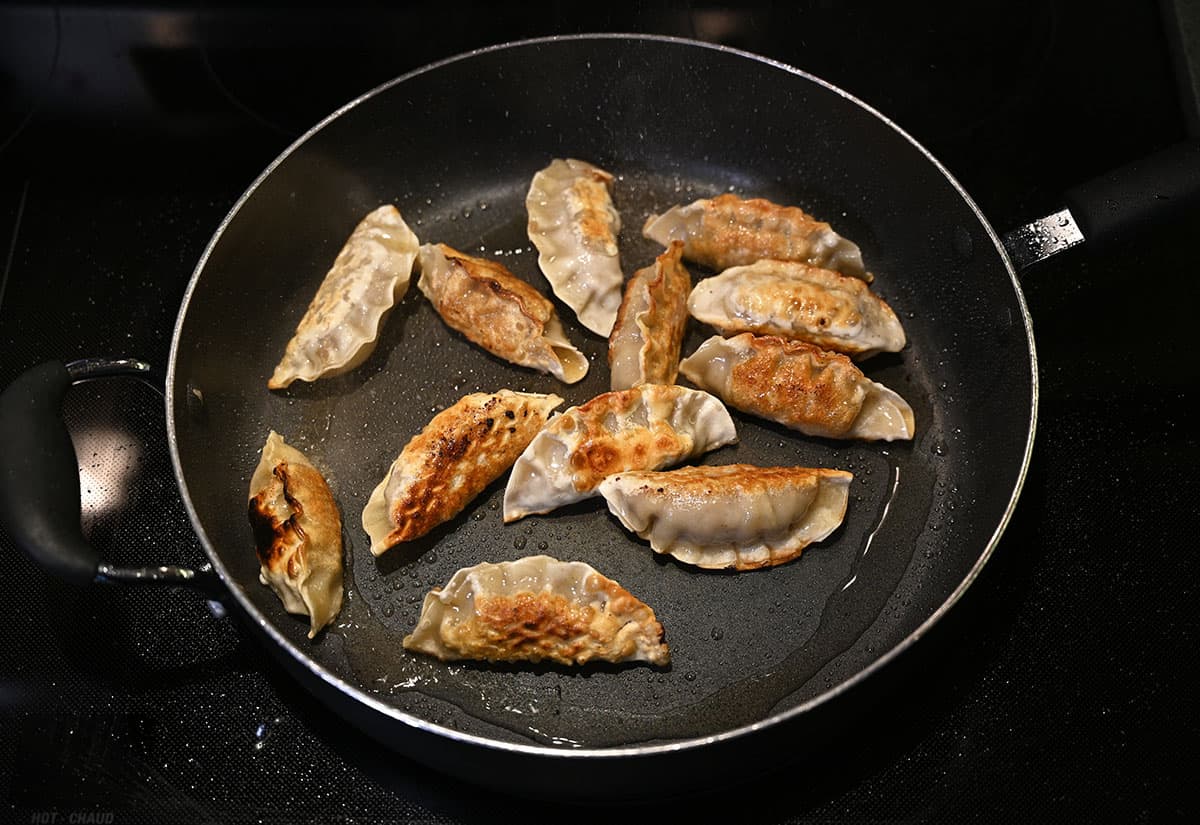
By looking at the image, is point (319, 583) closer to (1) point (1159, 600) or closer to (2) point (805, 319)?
(2) point (805, 319)

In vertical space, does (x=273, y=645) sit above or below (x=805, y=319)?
above

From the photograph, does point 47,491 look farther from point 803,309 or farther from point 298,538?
point 803,309

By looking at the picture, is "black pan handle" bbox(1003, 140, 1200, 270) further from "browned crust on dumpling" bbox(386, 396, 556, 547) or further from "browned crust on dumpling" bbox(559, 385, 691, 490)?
"browned crust on dumpling" bbox(386, 396, 556, 547)

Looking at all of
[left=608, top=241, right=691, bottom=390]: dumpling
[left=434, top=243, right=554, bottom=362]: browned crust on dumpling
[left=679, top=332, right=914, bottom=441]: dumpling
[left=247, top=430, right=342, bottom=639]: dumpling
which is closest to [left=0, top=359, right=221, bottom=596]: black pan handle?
[left=247, top=430, right=342, bottom=639]: dumpling

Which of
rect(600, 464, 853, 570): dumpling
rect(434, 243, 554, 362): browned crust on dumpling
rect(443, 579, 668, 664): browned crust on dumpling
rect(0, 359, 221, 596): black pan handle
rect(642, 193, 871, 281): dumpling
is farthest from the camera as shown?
rect(642, 193, 871, 281): dumpling

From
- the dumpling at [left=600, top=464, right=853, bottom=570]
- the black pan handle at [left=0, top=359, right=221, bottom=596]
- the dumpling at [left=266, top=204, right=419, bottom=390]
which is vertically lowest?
the dumpling at [left=600, top=464, right=853, bottom=570]

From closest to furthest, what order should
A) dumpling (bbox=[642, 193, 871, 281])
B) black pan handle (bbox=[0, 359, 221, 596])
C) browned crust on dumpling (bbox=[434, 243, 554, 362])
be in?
1. black pan handle (bbox=[0, 359, 221, 596])
2. browned crust on dumpling (bbox=[434, 243, 554, 362])
3. dumpling (bbox=[642, 193, 871, 281])

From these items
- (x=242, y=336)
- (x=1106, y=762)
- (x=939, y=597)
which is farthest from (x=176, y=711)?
(x=1106, y=762)

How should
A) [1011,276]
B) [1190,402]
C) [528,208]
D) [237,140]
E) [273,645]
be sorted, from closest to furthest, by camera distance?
[273,645] → [1011,276] → [1190,402] → [528,208] → [237,140]
